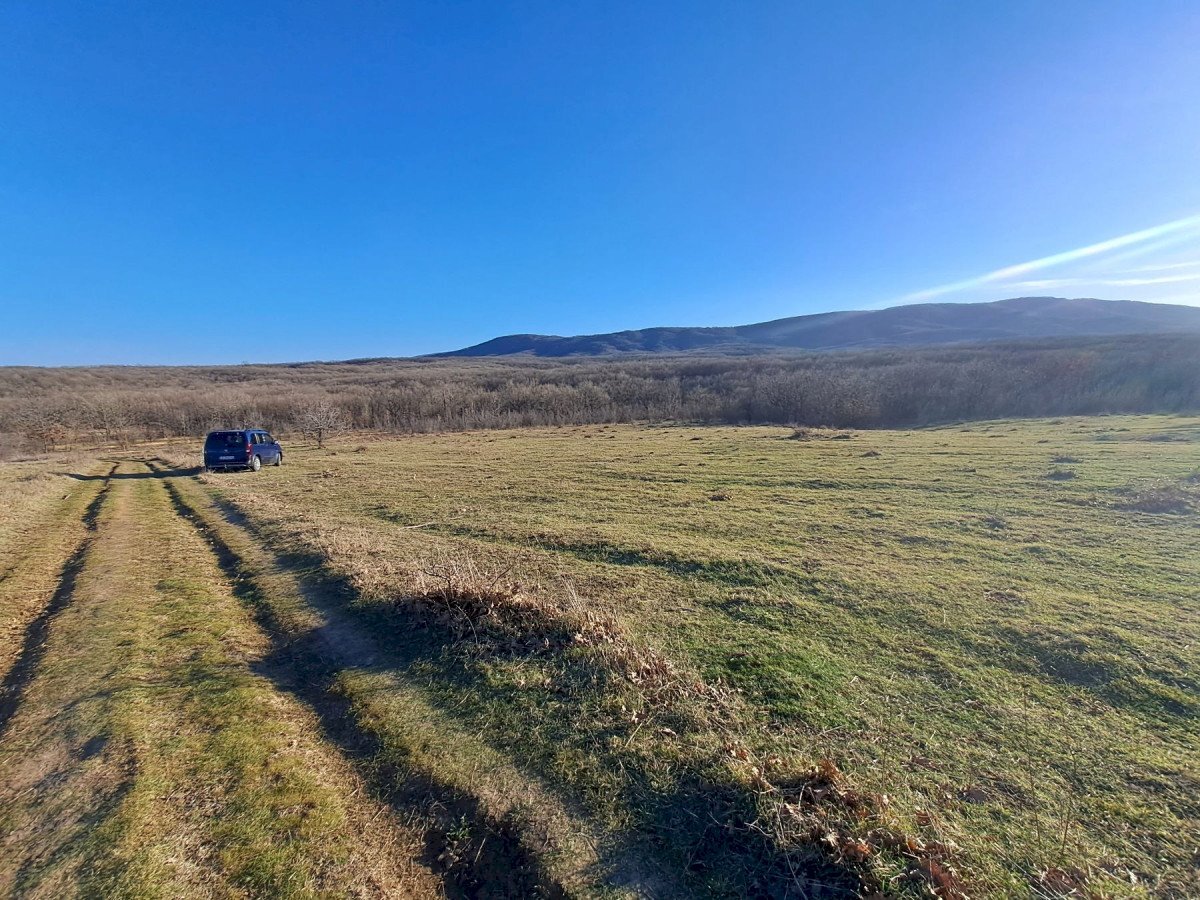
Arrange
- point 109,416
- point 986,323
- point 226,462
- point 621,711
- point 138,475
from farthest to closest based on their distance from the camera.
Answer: point 986,323 < point 109,416 < point 138,475 < point 226,462 < point 621,711

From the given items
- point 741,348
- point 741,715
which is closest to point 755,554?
point 741,715

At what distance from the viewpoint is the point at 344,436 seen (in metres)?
56.4

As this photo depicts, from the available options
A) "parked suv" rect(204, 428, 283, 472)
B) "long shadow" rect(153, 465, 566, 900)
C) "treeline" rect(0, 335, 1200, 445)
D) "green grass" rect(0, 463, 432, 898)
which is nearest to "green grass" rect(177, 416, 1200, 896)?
"long shadow" rect(153, 465, 566, 900)

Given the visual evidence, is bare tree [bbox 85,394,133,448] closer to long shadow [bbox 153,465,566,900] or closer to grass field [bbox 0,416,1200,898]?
grass field [bbox 0,416,1200,898]

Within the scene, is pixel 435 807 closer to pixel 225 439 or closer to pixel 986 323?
pixel 225 439

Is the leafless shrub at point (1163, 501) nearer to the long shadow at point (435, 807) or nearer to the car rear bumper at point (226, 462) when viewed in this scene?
the long shadow at point (435, 807)

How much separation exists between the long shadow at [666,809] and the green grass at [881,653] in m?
0.03

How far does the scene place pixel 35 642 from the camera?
6832 millimetres

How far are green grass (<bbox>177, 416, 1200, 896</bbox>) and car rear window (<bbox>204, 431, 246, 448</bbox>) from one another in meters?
11.6

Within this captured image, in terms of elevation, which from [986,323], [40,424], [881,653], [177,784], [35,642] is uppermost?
[986,323]

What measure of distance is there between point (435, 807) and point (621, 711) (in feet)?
→ 5.97

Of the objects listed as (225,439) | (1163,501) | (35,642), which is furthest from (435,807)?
(225,439)

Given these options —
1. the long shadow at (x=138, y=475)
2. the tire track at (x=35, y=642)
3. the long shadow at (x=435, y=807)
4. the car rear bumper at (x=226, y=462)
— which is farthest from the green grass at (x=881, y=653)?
the long shadow at (x=138, y=475)

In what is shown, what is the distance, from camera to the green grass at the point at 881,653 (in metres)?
3.83
